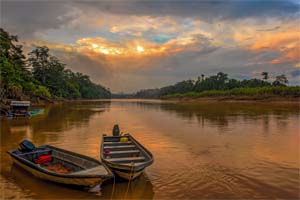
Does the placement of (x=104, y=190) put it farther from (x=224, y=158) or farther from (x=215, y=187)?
(x=224, y=158)

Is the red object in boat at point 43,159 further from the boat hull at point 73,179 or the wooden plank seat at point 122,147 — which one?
the wooden plank seat at point 122,147

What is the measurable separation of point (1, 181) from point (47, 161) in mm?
1869

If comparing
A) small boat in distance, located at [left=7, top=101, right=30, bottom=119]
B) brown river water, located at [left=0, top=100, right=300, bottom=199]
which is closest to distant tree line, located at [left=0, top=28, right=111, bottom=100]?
small boat in distance, located at [left=7, top=101, right=30, bottom=119]

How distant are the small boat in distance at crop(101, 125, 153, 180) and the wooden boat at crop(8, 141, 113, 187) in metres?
0.48

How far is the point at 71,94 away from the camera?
112125 mm

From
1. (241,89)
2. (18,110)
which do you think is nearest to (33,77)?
(18,110)

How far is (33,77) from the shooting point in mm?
76312

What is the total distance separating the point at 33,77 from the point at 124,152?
2897 inches

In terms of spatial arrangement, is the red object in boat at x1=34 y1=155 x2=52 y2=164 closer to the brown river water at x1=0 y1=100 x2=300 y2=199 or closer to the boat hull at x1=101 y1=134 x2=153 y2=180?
the brown river water at x1=0 y1=100 x2=300 y2=199

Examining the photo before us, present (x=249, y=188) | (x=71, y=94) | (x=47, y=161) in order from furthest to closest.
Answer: (x=71, y=94)
(x=47, y=161)
(x=249, y=188)

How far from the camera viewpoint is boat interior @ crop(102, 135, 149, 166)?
32.5ft

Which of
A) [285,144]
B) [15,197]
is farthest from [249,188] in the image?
[285,144]

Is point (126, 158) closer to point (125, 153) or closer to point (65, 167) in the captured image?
point (125, 153)

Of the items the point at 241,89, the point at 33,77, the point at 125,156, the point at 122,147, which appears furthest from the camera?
the point at 241,89
